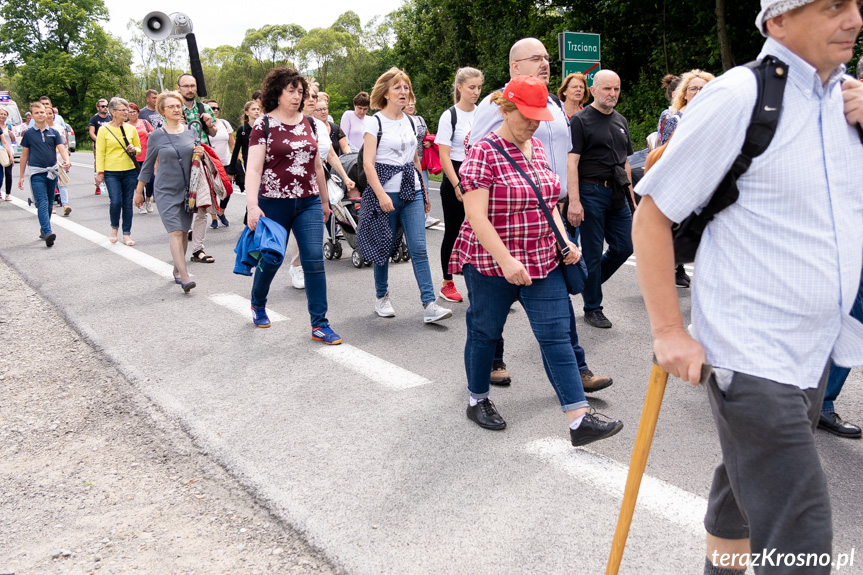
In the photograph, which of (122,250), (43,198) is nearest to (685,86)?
(122,250)

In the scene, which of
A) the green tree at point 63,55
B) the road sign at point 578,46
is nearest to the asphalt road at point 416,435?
the road sign at point 578,46

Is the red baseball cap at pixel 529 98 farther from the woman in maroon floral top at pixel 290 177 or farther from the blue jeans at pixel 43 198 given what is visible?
the blue jeans at pixel 43 198

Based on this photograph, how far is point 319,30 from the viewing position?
72188 millimetres

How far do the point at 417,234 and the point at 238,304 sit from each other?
185cm

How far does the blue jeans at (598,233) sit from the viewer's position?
5625 mm

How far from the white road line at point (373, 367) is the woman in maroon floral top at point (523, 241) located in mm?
1110

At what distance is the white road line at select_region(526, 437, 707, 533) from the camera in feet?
10.0

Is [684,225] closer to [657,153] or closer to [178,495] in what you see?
[657,153]

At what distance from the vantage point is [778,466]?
176 cm

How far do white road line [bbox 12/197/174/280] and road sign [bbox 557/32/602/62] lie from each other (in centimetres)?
796

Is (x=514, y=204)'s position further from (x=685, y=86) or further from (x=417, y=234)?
(x=685, y=86)

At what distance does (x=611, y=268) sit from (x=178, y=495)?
3772 mm

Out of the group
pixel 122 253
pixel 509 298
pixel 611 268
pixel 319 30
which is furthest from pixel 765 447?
pixel 319 30

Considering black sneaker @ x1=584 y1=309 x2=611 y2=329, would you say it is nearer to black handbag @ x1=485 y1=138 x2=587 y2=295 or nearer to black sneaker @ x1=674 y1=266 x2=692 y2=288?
black sneaker @ x1=674 y1=266 x2=692 y2=288
